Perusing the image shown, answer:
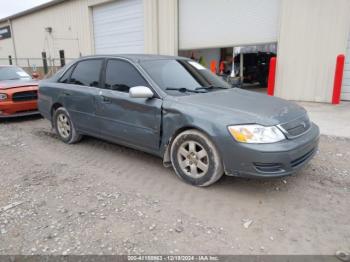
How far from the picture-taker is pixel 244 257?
233 centimetres

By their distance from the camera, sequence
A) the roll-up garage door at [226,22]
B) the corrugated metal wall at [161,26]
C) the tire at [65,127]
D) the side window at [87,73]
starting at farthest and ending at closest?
the corrugated metal wall at [161,26] < the roll-up garage door at [226,22] < the tire at [65,127] < the side window at [87,73]

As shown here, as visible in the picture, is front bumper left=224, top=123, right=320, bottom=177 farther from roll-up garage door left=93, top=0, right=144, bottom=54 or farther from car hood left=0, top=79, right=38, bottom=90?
roll-up garage door left=93, top=0, right=144, bottom=54

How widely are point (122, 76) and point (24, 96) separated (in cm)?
418

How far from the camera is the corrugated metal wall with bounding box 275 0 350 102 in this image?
806cm

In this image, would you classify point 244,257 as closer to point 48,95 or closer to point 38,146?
point 38,146

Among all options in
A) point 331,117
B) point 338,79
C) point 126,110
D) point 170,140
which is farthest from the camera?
point 338,79

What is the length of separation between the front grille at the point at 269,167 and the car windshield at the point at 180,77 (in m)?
1.39

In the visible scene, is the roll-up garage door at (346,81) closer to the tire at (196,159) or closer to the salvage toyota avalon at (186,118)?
the salvage toyota avalon at (186,118)

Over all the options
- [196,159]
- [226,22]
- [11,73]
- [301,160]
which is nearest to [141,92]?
[196,159]

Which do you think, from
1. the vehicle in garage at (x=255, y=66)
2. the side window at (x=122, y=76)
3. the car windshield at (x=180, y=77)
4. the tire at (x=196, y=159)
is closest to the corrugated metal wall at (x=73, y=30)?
the vehicle in garage at (x=255, y=66)

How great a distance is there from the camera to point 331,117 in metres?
6.89

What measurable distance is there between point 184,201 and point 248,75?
464 inches

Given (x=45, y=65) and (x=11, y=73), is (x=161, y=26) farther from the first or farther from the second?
(x=45, y=65)

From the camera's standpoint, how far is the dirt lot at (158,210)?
8.14 feet
